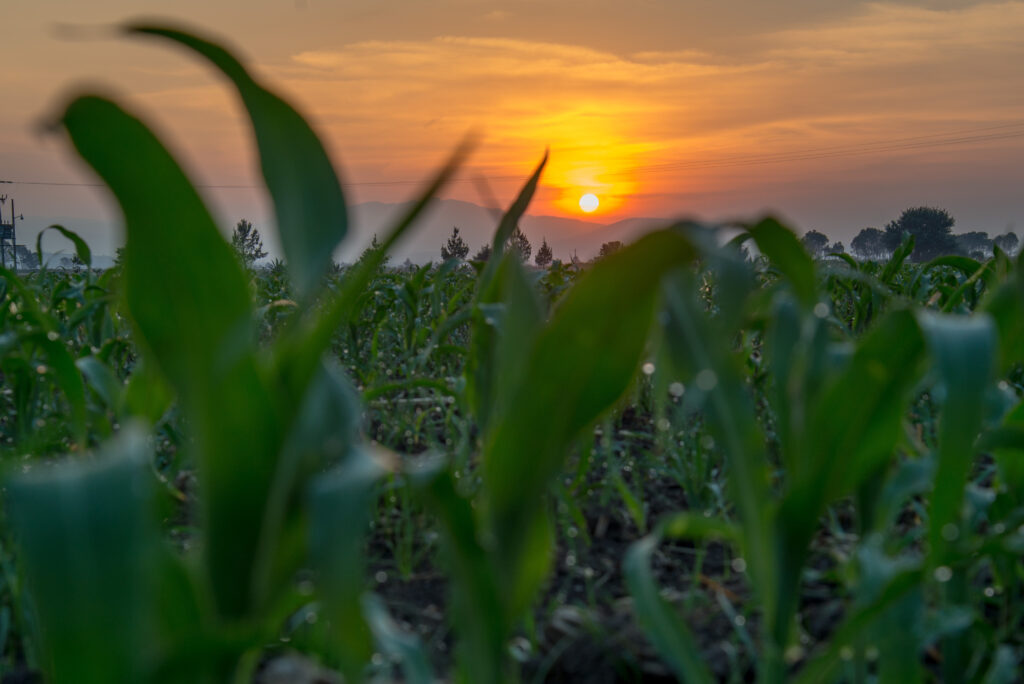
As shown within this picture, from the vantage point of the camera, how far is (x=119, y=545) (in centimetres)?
59

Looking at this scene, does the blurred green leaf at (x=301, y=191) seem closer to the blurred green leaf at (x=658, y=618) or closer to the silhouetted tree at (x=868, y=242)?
the blurred green leaf at (x=658, y=618)

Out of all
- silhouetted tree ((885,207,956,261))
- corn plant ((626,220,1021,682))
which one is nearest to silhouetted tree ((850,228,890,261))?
silhouetted tree ((885,207,956,261))

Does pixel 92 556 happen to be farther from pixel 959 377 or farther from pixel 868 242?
pixel 868 242

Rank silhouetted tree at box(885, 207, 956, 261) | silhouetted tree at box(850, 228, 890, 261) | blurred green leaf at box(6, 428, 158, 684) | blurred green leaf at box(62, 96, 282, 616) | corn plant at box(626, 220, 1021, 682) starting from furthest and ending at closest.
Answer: silhouetted tree at box(850, 228, 890, 261) < silhouetted tree at box(885, 207, 956, 261) < corn plant at box(626, 220, 1021, 682) < blurred green leaf at box(62, 96, 282, 616) < blurred green leaf at box(6, 428, 158, 684)

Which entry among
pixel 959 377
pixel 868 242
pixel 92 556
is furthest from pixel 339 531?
pixel 868 242

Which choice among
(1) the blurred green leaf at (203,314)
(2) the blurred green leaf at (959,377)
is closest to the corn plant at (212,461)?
(1) the blurred green leaf at (203,314)

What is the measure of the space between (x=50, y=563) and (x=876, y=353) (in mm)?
812

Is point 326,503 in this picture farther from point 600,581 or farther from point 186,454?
point 186,454

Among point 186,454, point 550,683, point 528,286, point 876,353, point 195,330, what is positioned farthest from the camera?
point 186,454

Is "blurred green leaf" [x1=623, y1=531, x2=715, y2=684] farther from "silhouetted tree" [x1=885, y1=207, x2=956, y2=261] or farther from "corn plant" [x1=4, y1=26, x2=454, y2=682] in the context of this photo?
"silhouetted tree" [x1=885, y1=207, x2=956, y2=261]

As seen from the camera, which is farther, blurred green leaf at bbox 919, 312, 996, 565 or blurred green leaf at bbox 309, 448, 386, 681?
blurred green leaf at bbox 919, 312, 996, 565

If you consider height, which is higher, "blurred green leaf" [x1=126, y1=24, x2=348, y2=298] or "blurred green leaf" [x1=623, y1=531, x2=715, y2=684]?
"blurred green leaf" [x1=126, y1=24, x2=348, y2=298]

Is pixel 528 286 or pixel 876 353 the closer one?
pixel 876 353

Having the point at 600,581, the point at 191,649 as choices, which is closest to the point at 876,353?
the point at 191,649
